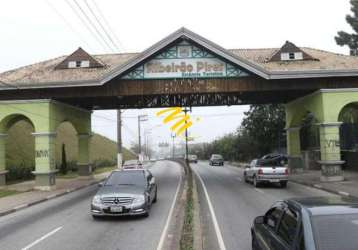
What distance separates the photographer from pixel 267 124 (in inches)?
1964

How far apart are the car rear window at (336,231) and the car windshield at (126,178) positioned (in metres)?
10.4

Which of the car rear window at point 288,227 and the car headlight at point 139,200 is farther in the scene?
the car headlight at point 139,200

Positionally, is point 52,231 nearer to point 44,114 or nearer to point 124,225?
point 124,225

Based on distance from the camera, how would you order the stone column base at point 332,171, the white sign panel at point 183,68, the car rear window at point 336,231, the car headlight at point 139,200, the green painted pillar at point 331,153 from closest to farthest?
the car rear window at point 336,231 < the car headlight at point 139,200 < the stone column base at point 332,171 < the green painted pillar at point 331,153 < the white sign panel at point 183,68

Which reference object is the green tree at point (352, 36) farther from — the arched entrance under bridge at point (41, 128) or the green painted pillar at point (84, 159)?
the arched entrance under bridge at point (41, 128)

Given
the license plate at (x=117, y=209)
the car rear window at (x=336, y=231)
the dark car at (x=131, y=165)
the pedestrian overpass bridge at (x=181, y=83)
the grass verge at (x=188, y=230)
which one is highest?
the pedestrian overpass bridge at (x=181, y=83)

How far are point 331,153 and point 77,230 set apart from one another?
58.3ft

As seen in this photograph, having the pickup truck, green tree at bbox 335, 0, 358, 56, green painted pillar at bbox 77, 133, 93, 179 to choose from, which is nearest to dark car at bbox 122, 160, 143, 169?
green painted pillar at bbox 77, 133, 93, 179

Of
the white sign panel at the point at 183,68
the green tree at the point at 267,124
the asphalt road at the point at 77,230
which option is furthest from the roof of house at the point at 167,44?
the green tree at the point at 267,124

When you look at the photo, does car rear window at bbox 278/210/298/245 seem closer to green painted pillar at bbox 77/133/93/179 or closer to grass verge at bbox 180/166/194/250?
grass verge at bbox 180/166/194/250

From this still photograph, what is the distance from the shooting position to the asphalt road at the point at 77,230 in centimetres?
996

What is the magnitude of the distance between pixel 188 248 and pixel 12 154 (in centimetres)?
3525

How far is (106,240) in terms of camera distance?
10.3m

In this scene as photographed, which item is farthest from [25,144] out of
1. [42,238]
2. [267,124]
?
[42,238]
